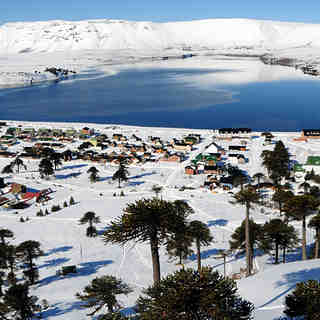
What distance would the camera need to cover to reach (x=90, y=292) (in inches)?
618

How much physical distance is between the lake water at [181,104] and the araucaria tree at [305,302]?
211ft

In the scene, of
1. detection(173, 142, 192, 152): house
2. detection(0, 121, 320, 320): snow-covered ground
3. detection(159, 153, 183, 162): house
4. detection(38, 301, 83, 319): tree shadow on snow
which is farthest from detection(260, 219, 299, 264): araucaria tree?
detection(173, 142, 192, 152): house

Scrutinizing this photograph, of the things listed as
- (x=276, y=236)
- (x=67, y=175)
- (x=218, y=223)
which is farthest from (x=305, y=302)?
(x=67, y=175)

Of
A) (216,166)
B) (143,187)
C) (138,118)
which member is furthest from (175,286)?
(138,118)

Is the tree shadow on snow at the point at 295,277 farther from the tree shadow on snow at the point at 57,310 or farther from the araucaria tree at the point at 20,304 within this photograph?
the araucaria tree at the point at 20,304

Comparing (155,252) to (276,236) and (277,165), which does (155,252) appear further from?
(277,165)

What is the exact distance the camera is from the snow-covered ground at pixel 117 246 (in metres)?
15.3

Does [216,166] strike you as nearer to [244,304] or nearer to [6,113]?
[244,304]

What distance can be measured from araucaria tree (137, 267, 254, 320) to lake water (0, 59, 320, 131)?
65.9 m

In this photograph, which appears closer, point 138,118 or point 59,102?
point 138,118

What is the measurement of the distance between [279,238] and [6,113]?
89494mm

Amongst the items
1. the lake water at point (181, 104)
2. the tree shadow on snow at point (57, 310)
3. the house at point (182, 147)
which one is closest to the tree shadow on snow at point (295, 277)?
the tree shadow on snow at point (57, 310)

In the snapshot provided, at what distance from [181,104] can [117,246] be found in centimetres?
7951

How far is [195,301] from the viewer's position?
28.1ft
